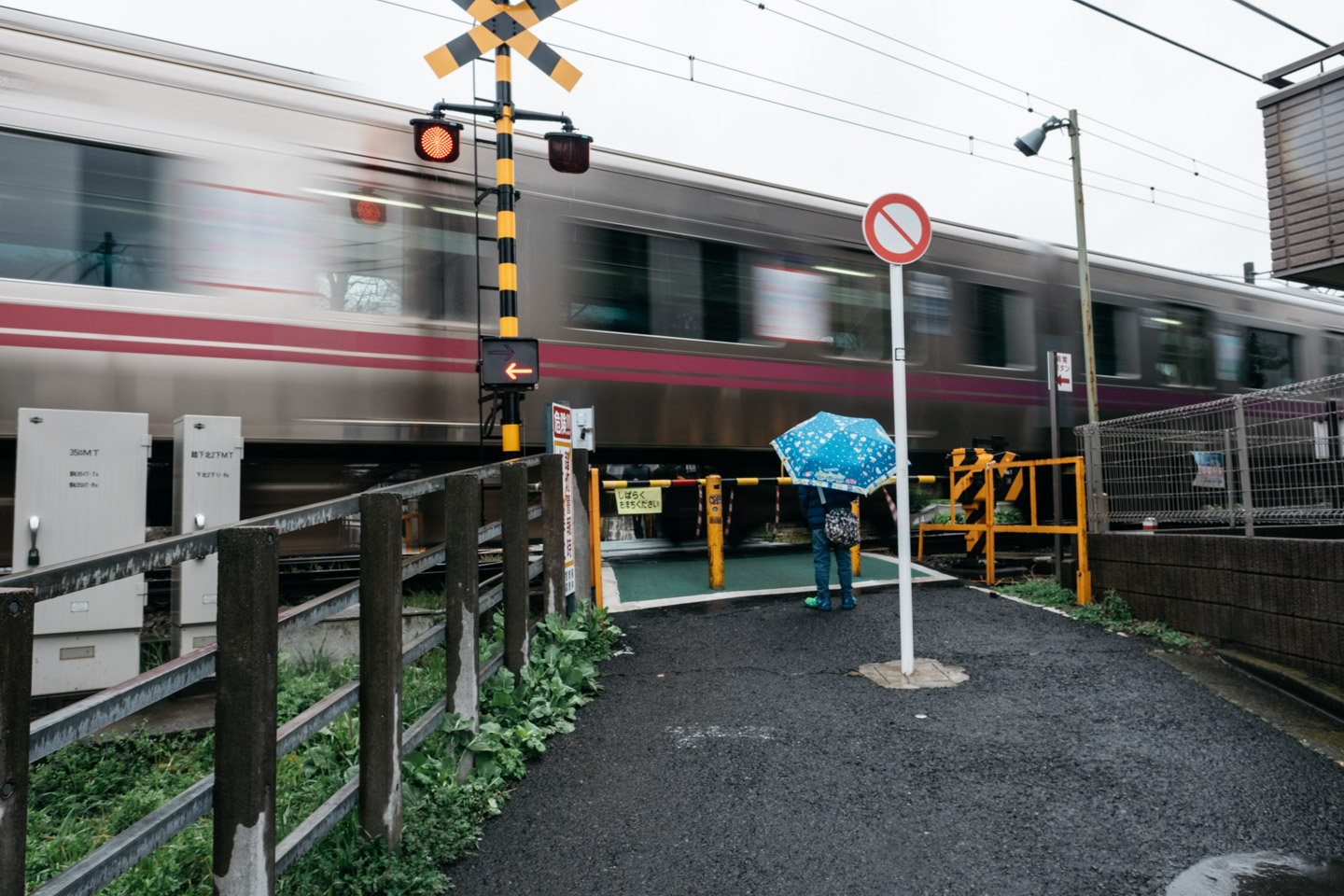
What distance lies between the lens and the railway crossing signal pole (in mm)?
5336

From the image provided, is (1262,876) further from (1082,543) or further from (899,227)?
(1082,543)

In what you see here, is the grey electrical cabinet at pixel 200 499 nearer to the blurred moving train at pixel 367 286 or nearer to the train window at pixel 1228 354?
the blurred moving train at pixel 367 286

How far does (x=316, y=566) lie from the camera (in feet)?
22.1

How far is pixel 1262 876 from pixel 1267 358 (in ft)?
40.2

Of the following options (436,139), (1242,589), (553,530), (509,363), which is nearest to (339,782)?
(553,530)

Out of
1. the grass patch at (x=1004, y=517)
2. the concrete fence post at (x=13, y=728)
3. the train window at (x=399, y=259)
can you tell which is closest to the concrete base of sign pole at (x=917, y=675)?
the concrete fence post at (x=13, y=728)

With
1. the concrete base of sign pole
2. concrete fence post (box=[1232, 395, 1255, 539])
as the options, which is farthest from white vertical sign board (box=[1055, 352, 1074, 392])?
the concrete base of sign pole

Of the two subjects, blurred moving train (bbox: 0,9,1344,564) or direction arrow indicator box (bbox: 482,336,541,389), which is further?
blurred moving train (bbox: 0,9,1344,564)

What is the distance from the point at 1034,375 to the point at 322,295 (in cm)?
780

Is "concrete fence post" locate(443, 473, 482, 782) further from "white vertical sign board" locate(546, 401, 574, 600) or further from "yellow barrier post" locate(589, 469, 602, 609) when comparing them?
"yellow barrier post" locate(589, 469, 602, 609)

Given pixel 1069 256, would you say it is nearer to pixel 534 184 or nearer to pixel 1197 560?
pixel 1197 560

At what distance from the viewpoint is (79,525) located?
4.10 m

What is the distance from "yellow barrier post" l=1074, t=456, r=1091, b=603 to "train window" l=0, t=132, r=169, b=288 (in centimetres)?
660

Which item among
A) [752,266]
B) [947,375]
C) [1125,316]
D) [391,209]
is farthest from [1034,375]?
[391,209]
